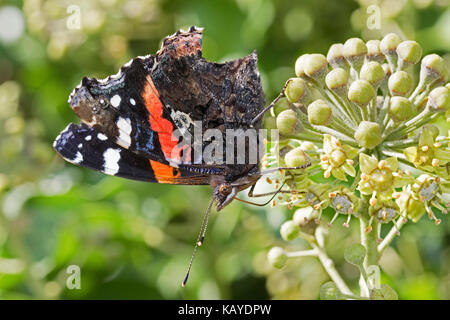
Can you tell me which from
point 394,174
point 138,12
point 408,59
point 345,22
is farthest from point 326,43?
point 394,174

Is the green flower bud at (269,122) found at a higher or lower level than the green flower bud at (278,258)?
higher

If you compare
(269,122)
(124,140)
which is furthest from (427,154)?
(124,140)

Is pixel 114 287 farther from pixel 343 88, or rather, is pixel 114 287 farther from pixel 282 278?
pixel 343 88

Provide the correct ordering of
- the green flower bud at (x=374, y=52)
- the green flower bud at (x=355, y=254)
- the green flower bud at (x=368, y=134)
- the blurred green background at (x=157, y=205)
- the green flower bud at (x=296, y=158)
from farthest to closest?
1. the blurred green background at (x=157, y=205)
2. the green flower bud at (x=374, y=52)
3. the green flower bud at (x=296, y=158)
4. the green flower bud at (x=355, y=254)
5. the green flower bud at (x=368, y=134)

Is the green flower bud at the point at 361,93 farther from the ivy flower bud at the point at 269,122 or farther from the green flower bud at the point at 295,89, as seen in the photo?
the ivy flower bud at the point at 269,122

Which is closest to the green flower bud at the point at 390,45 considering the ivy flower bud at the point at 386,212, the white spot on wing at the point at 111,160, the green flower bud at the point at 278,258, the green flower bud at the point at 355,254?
the ivy flower bud at the point at 386,212

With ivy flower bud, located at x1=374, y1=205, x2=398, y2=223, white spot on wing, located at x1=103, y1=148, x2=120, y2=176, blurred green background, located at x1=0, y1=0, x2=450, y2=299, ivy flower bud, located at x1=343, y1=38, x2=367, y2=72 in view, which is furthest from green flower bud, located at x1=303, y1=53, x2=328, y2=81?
blurred green background, located at x1=0, y1=0, x2=450, y2=299

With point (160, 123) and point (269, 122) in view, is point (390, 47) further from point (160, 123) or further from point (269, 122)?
point (160, 123)
